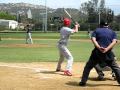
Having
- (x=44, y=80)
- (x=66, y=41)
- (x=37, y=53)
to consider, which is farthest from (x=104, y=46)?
(x=37, y=53)

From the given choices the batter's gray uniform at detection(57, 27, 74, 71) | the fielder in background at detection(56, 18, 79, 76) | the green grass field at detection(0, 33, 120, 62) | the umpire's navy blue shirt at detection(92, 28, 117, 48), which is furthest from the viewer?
the green grass field at detection(0, 33, 120, 62)

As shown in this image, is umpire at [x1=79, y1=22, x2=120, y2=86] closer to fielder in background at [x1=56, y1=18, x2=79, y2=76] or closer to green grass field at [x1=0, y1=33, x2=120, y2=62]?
fielder in background at [x1=56, y1=18, x2=79, y2=76]

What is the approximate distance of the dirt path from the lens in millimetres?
10383

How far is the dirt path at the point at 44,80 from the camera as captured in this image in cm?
1038

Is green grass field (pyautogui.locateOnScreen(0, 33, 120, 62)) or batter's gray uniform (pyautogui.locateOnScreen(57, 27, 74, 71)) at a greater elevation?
batter's gray uniform (pyautogui.locateOnScreen(57, 27, 74, 71))

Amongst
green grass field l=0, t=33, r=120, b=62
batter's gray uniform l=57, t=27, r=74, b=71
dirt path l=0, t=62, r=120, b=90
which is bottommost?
green grass field l=0, t=33, r=120, b=62

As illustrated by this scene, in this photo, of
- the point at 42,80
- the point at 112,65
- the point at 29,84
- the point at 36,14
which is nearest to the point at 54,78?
the point at 42,80

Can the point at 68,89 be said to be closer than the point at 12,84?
Yes

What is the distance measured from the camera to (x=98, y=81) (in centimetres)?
1155

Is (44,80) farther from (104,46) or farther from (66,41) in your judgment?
(104,46)

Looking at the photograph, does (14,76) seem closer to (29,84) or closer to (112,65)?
(29,84)

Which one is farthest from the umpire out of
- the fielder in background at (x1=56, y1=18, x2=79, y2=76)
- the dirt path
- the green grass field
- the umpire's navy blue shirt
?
the green grass field

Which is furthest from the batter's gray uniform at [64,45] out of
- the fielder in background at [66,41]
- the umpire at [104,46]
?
the umpire at [104,46]

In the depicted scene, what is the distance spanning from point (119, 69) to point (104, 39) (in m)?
0.86
